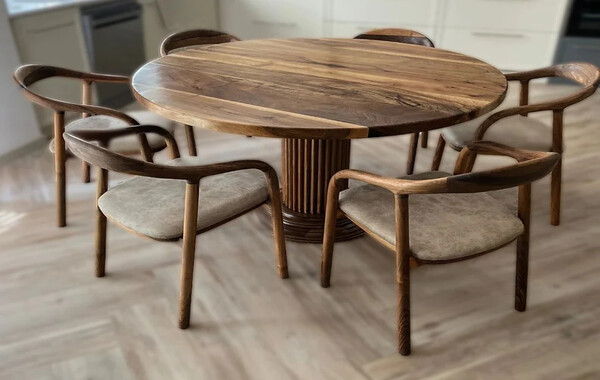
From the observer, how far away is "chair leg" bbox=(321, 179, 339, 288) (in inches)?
59.1

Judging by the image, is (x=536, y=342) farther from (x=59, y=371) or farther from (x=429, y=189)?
(x=59, y=371)

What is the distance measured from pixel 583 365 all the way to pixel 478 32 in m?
3.29

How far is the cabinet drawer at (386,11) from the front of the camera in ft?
13.4

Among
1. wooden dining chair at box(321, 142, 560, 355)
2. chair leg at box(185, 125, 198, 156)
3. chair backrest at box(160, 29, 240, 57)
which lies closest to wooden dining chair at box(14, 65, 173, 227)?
chair leg at box(185, 125, 198, 156)

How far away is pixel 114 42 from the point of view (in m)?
3.42

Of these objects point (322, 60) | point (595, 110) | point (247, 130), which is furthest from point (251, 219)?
point (595, 110)

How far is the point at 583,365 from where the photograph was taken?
1429 mm

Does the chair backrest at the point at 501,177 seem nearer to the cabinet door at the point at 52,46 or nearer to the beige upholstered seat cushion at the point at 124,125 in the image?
the beige upholstered seat cushion at the point at 124,125

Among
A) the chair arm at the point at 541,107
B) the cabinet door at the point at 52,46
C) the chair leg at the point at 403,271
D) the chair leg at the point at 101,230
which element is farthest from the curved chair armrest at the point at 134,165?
the cabinet door at the point at 52,46

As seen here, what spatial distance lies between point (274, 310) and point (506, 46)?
11.3 feet

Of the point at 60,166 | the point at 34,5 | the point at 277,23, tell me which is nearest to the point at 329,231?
the point at 60,166

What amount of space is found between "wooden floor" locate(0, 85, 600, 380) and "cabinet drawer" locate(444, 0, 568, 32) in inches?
91.1

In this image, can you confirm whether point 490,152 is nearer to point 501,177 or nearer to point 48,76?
point 501,177

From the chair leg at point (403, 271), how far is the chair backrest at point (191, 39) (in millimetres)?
1657
